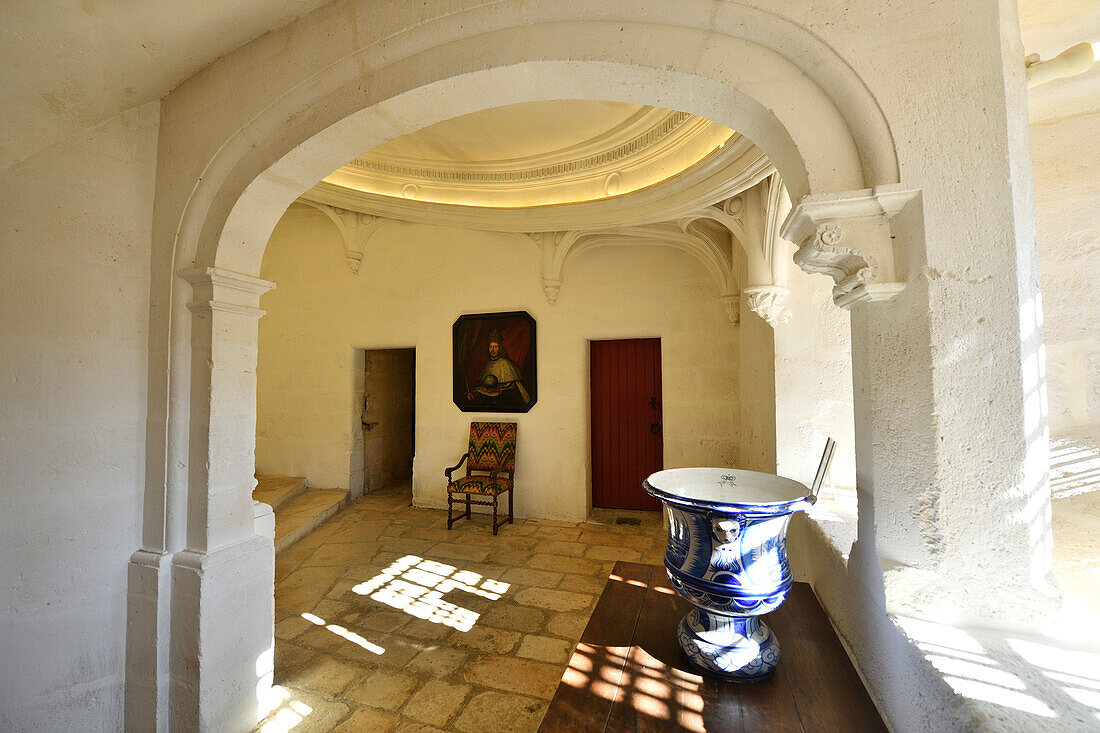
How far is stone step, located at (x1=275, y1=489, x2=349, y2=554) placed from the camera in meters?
4.46

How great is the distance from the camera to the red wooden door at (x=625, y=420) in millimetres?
5164

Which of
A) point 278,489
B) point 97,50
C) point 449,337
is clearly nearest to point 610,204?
point 449,337

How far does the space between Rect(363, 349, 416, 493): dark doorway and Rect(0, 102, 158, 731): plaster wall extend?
162 inches

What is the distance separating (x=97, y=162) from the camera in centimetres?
192

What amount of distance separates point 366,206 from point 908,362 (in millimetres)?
4678

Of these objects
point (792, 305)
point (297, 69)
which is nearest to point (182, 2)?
point (297, 69)

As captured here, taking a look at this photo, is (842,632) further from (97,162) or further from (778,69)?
(97,162)

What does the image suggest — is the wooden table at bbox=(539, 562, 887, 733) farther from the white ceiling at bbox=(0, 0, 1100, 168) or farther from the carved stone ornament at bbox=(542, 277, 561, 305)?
Result: the carved stone ornament at bbox=(542, 277, 561, 305)

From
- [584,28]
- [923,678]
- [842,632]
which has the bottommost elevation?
[842,632]

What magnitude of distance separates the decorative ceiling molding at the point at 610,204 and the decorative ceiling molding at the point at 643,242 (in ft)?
1.16

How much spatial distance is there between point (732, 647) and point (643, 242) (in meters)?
4.14

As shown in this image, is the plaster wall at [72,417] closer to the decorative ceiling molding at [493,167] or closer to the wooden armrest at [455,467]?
the decorative ceiling molding at [493,167]

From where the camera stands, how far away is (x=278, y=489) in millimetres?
5398

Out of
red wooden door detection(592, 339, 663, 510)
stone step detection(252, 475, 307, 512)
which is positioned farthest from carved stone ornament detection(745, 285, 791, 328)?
stone step detection(252, 475, 307, 512)
